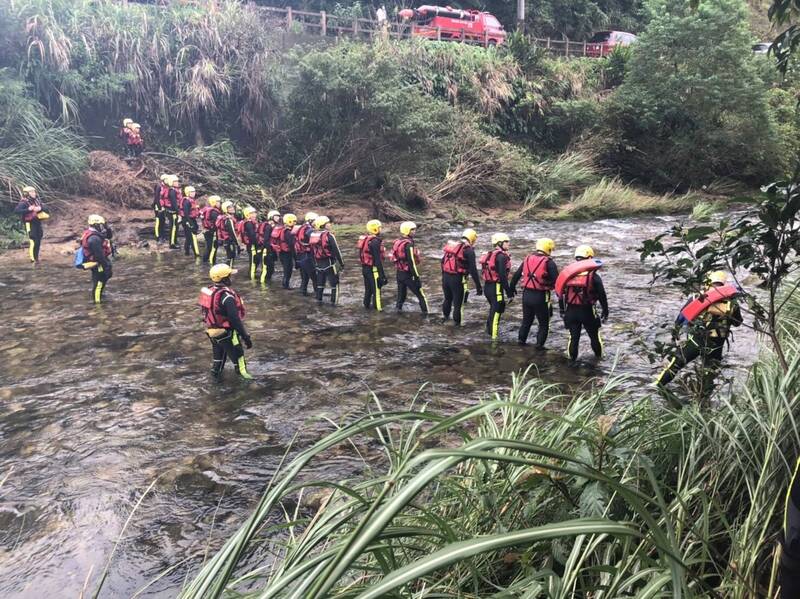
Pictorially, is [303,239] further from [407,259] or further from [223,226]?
[223,226]

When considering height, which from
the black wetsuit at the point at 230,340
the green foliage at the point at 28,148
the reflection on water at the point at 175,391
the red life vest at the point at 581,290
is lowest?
the reflection on water at the point at 175,391

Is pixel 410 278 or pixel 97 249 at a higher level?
pixel 97 249

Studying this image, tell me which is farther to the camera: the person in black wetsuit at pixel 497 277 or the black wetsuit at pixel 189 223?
the black wetsuit at pixel 189 223

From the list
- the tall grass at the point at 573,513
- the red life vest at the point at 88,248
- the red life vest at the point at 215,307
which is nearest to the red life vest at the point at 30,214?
the red life vest at the point at 88,248

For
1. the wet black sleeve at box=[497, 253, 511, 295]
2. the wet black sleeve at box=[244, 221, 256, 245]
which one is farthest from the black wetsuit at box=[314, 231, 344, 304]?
the wet black sleeve at box=[497, 253, 511, 295]

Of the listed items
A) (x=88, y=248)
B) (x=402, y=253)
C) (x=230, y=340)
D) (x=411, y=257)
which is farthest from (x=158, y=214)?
(x=230, y=340)

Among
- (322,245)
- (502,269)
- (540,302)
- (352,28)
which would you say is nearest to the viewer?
(540,302)

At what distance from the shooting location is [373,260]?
10.4 m

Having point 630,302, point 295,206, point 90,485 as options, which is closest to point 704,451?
point 90,485

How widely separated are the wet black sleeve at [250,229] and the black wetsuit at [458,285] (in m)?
5.04

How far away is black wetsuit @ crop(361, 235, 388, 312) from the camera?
10305 mm

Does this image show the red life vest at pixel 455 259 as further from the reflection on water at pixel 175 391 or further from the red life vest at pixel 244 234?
the red life vest at pixel 244 234

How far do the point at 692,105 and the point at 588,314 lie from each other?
18.2m

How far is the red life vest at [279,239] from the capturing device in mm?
12234
